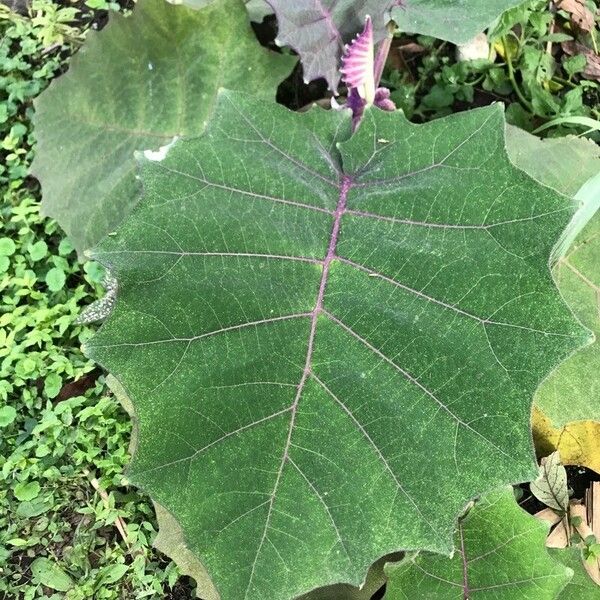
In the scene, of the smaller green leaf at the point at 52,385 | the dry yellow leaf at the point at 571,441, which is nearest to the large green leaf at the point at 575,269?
the dry yellow leaf at the point at 571,441

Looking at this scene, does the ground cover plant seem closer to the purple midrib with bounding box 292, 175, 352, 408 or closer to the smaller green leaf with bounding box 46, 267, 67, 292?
the purple midrib with bounding box 292, 175, 352, 408

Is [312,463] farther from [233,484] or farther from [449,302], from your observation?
[449,302]

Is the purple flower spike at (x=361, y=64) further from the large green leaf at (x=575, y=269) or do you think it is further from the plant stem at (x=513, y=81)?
the plant stem at (x=513, y=81)

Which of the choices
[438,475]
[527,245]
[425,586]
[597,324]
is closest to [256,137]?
[527,245]

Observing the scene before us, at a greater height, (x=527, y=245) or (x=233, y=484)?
(x=527, y=245)

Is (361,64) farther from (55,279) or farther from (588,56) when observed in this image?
(55,279)
